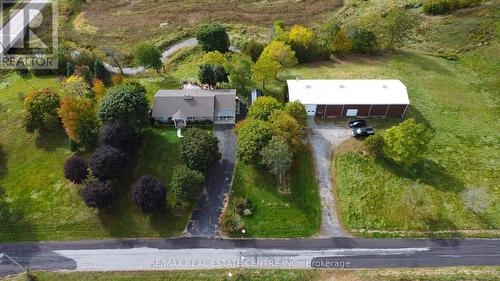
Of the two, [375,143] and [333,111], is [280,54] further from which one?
[375,143]

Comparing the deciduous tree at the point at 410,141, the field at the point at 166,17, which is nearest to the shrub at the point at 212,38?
the field at the point at 166,17

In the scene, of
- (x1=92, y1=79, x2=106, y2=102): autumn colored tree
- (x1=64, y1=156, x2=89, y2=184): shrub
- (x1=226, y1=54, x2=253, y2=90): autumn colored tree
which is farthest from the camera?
(x1=226, y1=54, x2=253, y2=90): autumn colored tree

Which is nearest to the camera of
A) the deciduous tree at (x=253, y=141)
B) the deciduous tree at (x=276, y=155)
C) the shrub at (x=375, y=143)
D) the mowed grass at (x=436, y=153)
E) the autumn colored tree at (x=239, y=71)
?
the mowed grass at (x=436, y=153)

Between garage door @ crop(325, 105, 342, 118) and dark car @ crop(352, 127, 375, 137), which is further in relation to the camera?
garage door @ crop(325, 105, 342, 118)

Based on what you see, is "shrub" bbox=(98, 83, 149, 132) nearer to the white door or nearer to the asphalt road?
the asphalt road

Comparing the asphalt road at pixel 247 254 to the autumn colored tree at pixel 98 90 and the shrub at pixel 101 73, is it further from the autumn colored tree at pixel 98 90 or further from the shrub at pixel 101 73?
the shrub at pixel 101 73

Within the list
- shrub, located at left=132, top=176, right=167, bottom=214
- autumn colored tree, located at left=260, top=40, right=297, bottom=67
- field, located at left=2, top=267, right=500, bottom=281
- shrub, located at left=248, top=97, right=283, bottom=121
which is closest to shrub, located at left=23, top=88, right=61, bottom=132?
shrub, located at left=132, top=176, right=167, bottom=214
